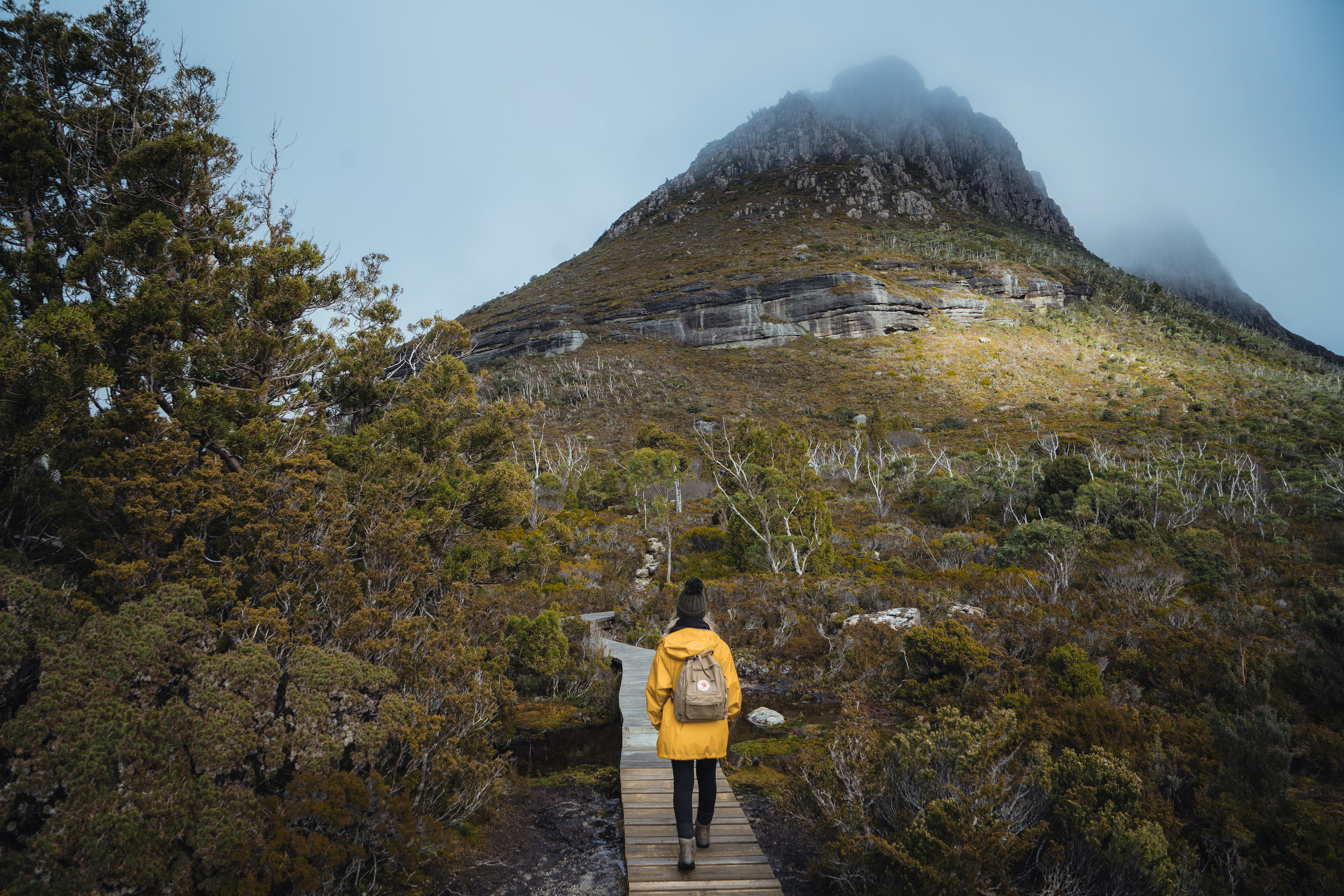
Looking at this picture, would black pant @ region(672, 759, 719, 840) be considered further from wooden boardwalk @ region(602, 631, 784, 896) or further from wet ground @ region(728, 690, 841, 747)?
wet ground @ region(728, 690, 841, 747)

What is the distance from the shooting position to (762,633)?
38.0ft

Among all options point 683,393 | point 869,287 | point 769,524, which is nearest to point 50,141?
point 769,524

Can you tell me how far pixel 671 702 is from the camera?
3.70 metres

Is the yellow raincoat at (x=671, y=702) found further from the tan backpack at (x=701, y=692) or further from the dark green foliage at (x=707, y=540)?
the dark green foliage at (x=707, y=540)

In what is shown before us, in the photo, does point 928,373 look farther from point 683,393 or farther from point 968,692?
point 968,692

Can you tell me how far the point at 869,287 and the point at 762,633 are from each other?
68.6 m

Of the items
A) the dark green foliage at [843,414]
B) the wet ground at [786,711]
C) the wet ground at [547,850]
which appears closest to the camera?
the wet ground at [547,850]

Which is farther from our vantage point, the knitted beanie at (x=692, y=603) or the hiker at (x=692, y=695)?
the knitted beanie at (x=692, y=603)

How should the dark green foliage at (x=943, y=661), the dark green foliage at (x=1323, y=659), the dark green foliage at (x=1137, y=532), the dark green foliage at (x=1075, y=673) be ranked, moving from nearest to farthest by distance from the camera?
1. the dark green foliage at (x=1323, y=659)
2. the dark green foliage at (x=1075, y=673)
3. the dark green foliage at (x=943, y=661)
4. the dark green foliage at (x=1137, y=532)

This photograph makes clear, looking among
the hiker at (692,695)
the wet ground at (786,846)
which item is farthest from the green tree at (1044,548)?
the hiker at (692,695)

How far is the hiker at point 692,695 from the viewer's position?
359cm

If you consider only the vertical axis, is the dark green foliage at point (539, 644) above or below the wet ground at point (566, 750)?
above

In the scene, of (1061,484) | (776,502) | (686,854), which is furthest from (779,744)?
(1061,484)

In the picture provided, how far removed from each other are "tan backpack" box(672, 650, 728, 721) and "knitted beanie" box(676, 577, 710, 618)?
25 cm
